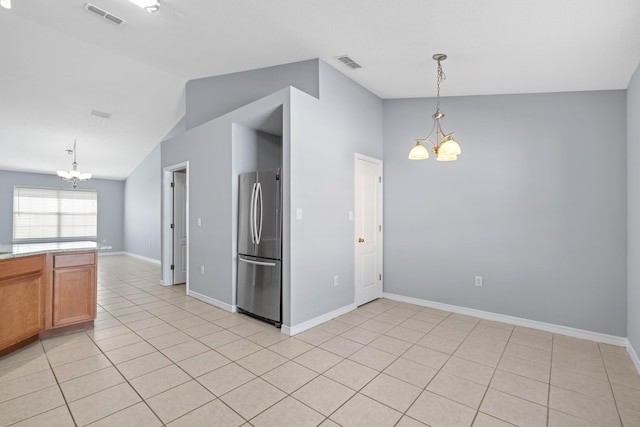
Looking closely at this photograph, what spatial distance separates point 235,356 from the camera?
272cm

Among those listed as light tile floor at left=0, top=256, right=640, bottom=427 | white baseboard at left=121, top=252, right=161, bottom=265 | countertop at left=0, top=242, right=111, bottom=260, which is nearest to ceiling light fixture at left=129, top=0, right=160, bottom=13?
countertop at left=0, top=242, right=111, bottom=260

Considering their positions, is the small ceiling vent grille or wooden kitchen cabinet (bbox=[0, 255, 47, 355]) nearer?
wooden kitchen cabinet (bbox=[0, 255, 47, 355])

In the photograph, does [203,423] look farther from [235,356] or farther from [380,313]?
[380,313]

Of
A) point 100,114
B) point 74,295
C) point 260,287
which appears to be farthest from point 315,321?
point 100,114

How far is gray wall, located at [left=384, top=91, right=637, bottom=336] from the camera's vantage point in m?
3.13

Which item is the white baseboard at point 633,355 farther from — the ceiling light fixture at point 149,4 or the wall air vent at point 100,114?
the wall air vent at point 100,114

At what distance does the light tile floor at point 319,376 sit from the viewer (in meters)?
1.93

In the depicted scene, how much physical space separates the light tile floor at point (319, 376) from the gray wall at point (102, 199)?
7.56 m

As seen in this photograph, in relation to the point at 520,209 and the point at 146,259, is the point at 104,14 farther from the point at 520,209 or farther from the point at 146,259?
the point at 146,259

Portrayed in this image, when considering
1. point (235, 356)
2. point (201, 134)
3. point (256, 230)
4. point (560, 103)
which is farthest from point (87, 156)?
point (560, 103)

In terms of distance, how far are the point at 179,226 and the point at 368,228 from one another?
140 inches

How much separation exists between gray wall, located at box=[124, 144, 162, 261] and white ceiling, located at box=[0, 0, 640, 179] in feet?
8.65

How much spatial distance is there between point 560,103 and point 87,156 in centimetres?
991

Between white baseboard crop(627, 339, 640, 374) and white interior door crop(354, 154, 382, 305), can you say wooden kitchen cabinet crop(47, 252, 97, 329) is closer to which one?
white interior door crop(354, 154, 382, 305)
